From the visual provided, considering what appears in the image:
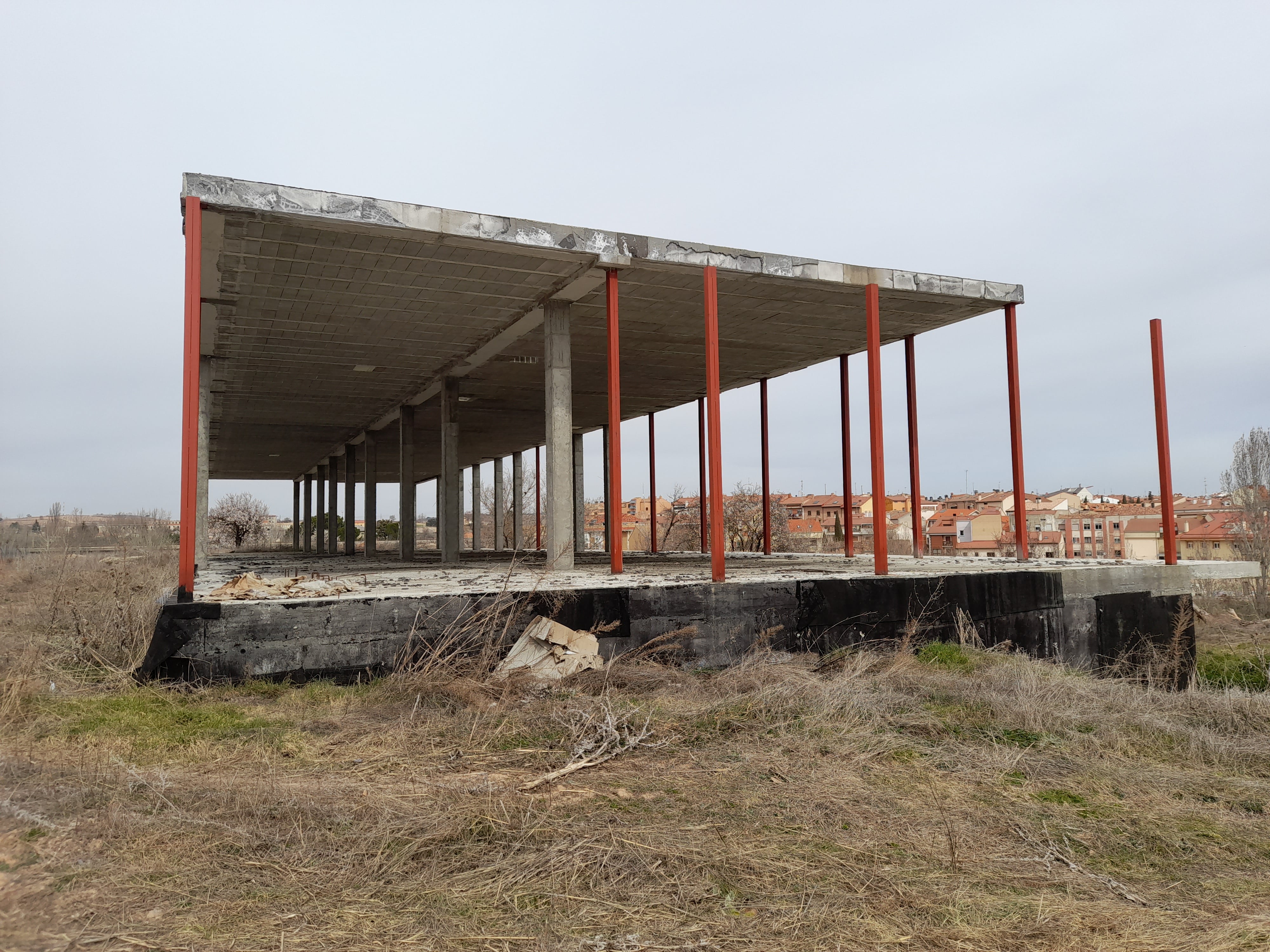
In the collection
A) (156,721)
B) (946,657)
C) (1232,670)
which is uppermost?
(156,721)

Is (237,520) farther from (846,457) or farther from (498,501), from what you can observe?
(846,457)

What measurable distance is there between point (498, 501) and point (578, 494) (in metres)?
9.48

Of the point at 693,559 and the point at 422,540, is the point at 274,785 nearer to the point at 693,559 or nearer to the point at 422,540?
the point at 693,559

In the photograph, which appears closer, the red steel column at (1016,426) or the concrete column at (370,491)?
the red steel column at (1016,426)

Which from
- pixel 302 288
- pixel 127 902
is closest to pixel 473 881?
pixel 127 902

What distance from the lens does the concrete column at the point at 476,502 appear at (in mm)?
35875

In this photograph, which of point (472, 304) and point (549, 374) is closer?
point (549, 374)

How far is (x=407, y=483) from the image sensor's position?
814 inches

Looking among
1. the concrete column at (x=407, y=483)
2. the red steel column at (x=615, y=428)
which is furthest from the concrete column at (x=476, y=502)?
the red steel column at (x=615, y=428)

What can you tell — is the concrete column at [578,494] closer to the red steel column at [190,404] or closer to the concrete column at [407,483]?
the concrete column at [407,483]

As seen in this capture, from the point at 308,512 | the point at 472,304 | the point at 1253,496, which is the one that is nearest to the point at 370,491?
the point at 308,512

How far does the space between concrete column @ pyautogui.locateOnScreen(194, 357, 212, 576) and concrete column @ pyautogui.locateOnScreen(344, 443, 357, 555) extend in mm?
10978

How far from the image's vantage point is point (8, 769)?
4531mm

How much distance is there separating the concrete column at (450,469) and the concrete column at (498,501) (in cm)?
1236
